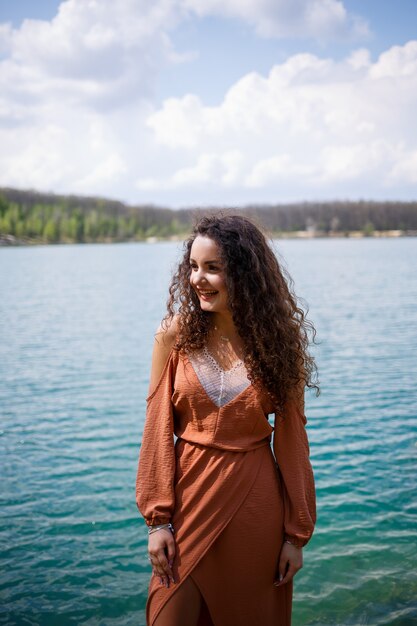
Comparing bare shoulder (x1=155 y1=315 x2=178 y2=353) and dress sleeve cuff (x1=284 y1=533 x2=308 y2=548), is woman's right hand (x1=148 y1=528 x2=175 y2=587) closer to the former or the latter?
dress sleeve cuff (x1=284 y1=533 x2=308 y2=548)

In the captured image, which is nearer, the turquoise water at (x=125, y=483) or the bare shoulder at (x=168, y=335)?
the bare shoulder at (x=168, y=335)

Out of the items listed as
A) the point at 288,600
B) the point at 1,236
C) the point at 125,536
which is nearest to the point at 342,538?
the point at 125,536

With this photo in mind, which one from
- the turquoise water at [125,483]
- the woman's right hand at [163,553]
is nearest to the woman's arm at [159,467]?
the woman's right hand at [163,553]

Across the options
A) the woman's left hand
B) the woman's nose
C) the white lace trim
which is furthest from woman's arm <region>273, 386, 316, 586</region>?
the woman's nose

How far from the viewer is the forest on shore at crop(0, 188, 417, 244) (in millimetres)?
142625

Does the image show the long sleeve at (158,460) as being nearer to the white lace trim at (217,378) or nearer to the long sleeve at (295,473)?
the white lace trim at (217,378)

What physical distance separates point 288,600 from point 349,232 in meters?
157

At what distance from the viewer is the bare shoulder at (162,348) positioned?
8.60ft

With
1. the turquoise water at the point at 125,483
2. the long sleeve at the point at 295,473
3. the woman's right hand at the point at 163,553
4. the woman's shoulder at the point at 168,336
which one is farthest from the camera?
the turquoise water at the point at 125,483

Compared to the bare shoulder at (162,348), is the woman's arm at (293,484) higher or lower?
lower

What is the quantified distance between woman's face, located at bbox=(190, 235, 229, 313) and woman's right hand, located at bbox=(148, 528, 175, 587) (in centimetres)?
90

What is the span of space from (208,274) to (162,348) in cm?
36

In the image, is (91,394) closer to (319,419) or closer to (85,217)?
(319,419)

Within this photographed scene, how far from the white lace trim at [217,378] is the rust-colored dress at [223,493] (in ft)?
0.08
